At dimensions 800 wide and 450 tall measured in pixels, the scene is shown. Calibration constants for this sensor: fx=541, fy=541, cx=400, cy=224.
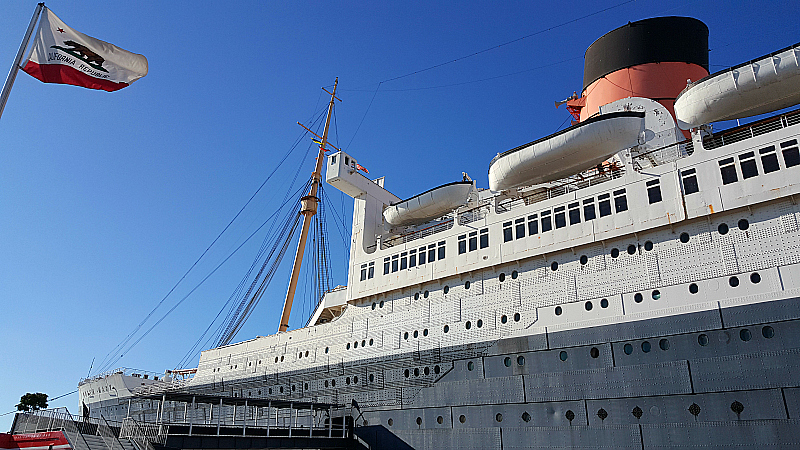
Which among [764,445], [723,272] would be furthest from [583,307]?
[764,445]

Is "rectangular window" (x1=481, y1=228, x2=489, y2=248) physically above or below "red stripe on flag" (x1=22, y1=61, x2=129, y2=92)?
below

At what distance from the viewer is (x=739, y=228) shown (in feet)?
43.6

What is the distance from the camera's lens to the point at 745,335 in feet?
40.3

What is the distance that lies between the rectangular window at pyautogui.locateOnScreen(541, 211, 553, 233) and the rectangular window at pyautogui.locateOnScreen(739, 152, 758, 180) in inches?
201

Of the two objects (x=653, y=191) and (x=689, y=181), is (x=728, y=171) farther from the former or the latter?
(x=653, y=191)

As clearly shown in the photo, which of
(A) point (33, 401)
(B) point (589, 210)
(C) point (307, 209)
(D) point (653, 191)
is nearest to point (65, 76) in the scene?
(B) point (589, 210)

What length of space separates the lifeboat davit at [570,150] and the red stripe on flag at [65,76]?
450 inches

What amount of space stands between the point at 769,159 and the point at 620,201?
359cm

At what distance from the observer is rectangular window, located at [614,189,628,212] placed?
1510 centimetres

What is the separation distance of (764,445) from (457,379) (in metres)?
7.84

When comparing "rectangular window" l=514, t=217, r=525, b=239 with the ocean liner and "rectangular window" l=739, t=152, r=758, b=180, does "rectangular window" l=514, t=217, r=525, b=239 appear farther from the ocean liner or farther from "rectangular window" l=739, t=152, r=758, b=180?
"rectangular window" l=739, t=152, r=758, b=180

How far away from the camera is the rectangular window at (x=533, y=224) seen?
1672cm

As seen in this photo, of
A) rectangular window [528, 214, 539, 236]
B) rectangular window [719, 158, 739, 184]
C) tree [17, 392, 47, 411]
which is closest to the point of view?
rectangular window [719, 158, 739, 184]

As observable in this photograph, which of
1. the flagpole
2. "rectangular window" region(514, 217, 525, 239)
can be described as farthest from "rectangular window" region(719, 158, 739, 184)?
the flagpole
